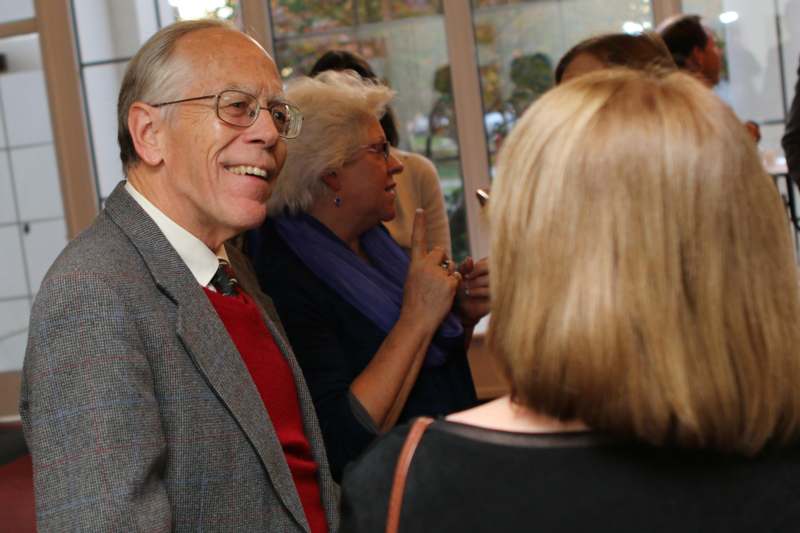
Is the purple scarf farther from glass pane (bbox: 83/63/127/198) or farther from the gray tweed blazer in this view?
glass pane (bbox: 83/63/127/198)

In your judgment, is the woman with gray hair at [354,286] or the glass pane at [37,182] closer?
the woman with gray hair at [354,286]

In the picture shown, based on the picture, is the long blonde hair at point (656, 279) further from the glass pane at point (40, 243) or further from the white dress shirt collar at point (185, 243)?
the glass pane at point (40, 243)

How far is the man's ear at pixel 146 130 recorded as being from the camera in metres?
1.58

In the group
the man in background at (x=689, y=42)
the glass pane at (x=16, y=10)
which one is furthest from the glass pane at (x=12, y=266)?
the man in background at (x=689, y=42)

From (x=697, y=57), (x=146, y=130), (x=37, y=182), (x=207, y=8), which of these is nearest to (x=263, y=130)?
(x=146, y=130)

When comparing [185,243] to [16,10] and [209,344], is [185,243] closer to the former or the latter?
[209,344]

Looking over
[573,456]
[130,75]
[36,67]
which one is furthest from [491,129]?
[573,456]

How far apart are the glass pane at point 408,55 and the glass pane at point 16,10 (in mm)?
1532

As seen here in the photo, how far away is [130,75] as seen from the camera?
161 cm

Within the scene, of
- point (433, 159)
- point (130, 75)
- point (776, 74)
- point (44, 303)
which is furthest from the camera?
point (433, 159)

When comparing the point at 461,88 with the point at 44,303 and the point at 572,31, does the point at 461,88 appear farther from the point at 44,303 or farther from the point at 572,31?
the point at 44,303

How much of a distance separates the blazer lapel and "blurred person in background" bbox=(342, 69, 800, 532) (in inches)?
21.4

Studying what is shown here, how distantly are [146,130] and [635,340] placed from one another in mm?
972

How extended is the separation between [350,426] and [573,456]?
3.56ft
